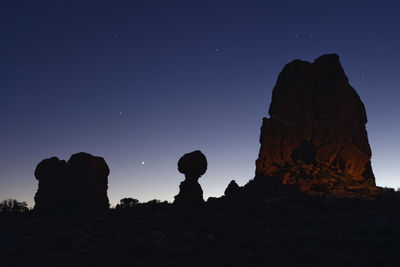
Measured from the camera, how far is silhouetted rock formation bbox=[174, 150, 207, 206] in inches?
1448

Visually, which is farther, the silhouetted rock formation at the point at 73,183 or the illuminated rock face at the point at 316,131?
the silhouetted rock formation at the point at 73,183

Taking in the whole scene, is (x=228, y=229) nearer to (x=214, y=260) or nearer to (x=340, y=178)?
(x=214, y=260)

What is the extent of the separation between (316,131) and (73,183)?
27.8 metres

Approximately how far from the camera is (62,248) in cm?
1510

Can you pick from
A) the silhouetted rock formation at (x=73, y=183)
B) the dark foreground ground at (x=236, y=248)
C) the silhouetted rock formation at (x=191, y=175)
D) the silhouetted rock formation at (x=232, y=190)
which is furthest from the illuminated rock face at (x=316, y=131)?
the silhouetted rock formation at (x=73, y=183)

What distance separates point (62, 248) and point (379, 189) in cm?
3332

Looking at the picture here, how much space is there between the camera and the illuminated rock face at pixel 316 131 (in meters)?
38.9

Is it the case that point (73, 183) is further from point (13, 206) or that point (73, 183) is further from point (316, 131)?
point (316, 131)

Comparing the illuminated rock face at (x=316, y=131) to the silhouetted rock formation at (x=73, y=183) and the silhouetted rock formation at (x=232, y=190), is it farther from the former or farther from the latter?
the silhouetted rock formation at (x=73, y=183)

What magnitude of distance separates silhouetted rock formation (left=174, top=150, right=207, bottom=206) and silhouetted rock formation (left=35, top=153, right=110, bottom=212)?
1002 cm

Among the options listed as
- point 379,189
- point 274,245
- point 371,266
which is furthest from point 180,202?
point 371,266

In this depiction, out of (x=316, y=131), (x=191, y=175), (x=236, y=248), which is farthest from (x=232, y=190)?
(x=236, y=248)

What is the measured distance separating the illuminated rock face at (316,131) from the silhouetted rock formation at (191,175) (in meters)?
6.75

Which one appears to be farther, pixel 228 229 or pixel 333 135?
pixel 333 135
